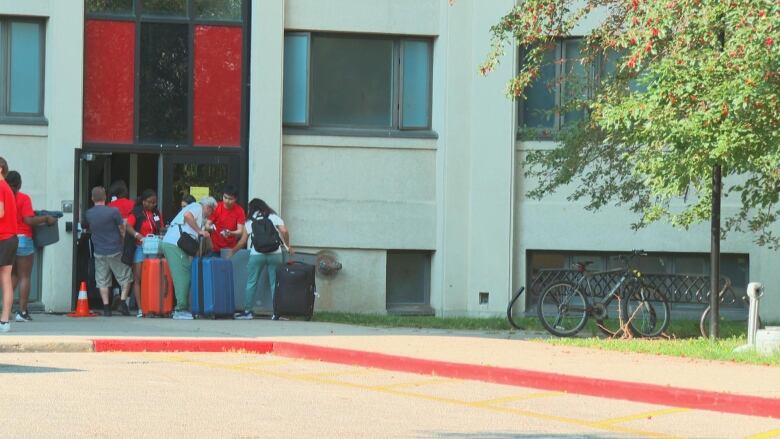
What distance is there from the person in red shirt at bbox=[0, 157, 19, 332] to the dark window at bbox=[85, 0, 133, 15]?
6119mm

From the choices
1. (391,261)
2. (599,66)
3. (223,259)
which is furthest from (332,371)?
(391,261)

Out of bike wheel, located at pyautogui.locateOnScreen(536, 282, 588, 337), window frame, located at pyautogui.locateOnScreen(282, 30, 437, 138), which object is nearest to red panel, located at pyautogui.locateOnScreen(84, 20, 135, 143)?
window frame, located at pyautogui.locateOnScreen(282, 30, 437, 138)

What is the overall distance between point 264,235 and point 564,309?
190 inches

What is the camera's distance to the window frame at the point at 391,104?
77.7 feet

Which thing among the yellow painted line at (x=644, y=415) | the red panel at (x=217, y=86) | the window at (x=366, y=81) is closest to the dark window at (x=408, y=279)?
the window at (x=366, y=81)

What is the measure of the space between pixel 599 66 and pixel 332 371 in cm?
860

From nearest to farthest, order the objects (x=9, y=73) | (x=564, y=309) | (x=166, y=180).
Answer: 1. (x=564, y=309)
2. (x=9, y=73)
3. (x=166, y=180)

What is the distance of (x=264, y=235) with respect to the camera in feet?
67.1

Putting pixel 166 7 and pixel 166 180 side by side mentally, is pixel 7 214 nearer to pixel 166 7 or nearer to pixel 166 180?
pixel 166 180

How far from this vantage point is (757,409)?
11.2 meters

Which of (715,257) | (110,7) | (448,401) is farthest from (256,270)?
(448,401)

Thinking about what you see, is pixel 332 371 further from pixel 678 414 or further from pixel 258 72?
pixel 258 72

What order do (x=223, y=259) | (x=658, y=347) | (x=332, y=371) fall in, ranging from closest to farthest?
(x=332, y=371) < (x=658, y=347) < (x=223, y=259)

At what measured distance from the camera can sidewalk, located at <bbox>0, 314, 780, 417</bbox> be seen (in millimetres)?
12320
